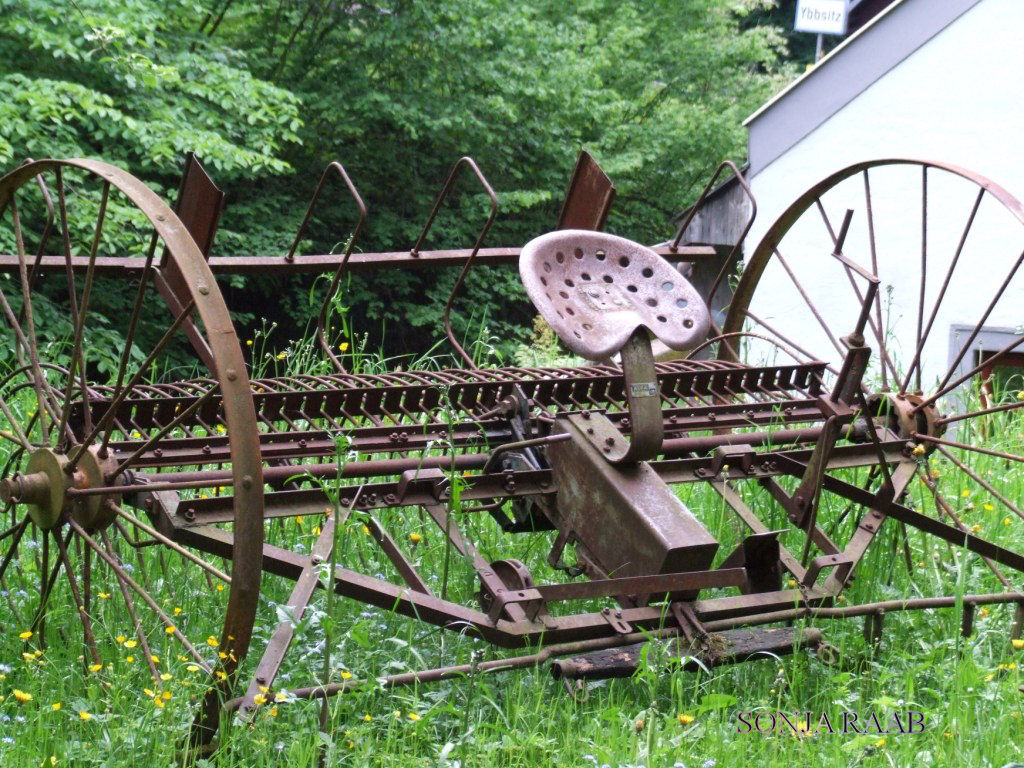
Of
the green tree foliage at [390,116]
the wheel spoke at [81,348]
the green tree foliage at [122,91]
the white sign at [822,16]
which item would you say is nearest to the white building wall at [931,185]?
the green tree foliage at [390,116]

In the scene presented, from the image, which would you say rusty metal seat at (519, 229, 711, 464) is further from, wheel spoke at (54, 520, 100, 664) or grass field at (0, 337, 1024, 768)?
wheel spoke at (54, 520, 100, 664)

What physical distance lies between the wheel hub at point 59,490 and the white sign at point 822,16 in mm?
14654

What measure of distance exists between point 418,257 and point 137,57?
6635 mm

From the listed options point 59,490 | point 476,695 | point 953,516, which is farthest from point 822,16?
point 59,490

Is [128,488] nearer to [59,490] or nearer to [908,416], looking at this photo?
[59,490]

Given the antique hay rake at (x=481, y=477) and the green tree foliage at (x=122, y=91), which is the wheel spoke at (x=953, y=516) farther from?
the green tree foliage at (x=122, y=91)

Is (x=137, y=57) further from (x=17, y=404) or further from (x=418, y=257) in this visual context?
(x=418, y=257)

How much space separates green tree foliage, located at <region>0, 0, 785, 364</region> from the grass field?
22.4 feet

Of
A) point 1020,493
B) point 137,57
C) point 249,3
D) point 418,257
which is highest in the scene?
point 249,3

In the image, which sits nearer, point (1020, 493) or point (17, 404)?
point (1020, 493)

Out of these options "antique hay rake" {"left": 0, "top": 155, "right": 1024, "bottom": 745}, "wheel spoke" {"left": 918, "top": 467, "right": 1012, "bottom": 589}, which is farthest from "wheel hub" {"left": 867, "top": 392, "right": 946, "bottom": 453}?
"wheel spoke" {"left": 918, "top": 467, "right": 1012, "bottom": 589}

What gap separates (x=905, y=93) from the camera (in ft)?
31.4

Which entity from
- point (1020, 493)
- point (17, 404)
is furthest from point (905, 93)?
point (17, 404)

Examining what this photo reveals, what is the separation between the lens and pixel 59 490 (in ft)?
9.40
